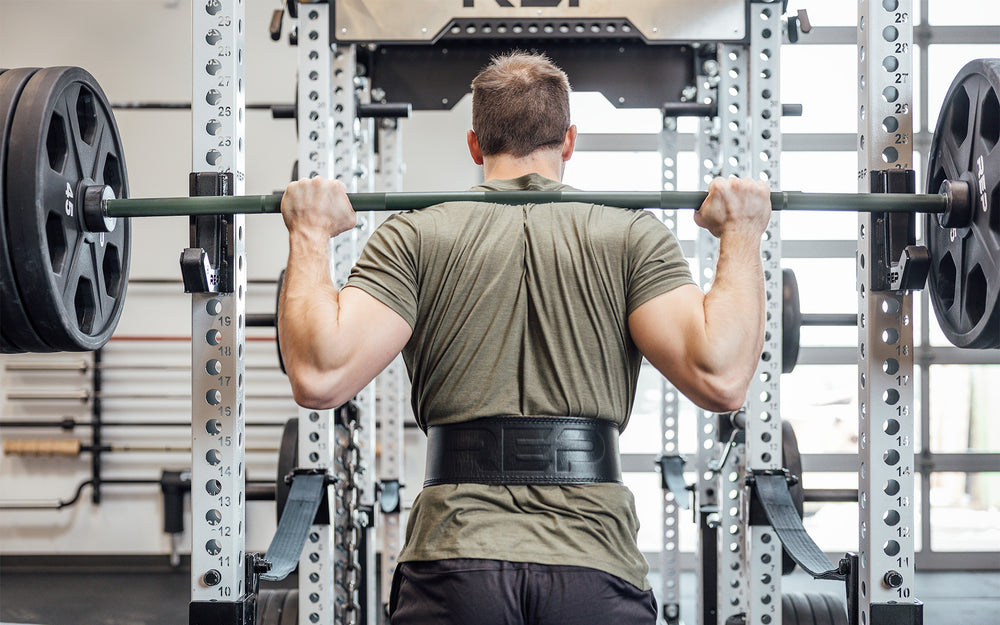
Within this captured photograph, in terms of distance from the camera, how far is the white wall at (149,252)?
536 centimetres

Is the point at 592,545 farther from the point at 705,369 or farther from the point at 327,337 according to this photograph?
the point at 327,337

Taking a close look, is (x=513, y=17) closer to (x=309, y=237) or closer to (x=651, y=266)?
(x=309, y=237)

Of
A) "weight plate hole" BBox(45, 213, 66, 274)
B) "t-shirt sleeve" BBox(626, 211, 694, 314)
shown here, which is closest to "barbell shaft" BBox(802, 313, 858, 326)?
"t-shirt sleeve" BBox(626, 211, 694, 314)

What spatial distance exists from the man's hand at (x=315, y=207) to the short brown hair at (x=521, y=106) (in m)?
0.31

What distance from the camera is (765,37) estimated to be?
2.74 m

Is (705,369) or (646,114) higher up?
(646,114)

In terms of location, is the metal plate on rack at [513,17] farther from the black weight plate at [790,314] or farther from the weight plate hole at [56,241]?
the weight plate hole at [56,241]

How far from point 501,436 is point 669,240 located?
→ 0.44m

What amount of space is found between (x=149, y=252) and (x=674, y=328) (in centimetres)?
488

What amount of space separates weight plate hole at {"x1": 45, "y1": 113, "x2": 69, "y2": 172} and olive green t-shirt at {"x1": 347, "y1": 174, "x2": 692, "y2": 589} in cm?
88

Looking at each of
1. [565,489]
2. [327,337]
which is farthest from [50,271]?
[565,489]

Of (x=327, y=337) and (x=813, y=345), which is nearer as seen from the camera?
(x=327, y=337)

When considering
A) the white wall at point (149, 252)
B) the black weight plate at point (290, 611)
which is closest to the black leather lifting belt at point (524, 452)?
the black weight plate at point (290, 611)

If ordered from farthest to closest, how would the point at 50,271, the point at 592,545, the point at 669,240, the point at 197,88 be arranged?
the point at 197,88
the point at 50,271
the point at 669,240
the point at 592,545
